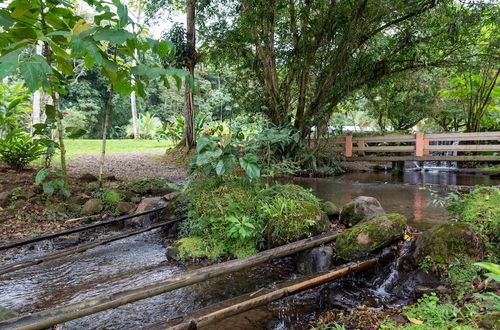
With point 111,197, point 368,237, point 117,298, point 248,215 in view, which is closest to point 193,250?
point 248,215

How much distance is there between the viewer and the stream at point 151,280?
2582 millimetres

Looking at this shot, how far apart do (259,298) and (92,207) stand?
3.62 meters

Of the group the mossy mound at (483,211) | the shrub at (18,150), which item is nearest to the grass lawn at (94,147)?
the shrub at (18,150)

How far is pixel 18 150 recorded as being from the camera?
5.71 m

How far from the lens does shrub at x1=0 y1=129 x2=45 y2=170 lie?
5.65 m

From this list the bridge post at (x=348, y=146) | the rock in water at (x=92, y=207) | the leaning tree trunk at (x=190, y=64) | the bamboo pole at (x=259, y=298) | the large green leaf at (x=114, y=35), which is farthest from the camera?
the bridge post at (x=348, y=146)

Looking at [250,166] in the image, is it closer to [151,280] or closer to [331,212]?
[331,212]

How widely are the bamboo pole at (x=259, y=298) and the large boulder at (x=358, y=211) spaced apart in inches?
46.5

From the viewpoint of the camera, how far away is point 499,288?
7.09ft

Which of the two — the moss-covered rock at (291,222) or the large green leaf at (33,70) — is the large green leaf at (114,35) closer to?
the large green leaf at (33,70)

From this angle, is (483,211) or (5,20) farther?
(483,211)

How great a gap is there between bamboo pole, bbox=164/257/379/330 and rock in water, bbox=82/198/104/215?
339cm

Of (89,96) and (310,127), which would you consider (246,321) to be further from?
(89,96)

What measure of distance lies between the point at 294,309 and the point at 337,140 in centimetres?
946
